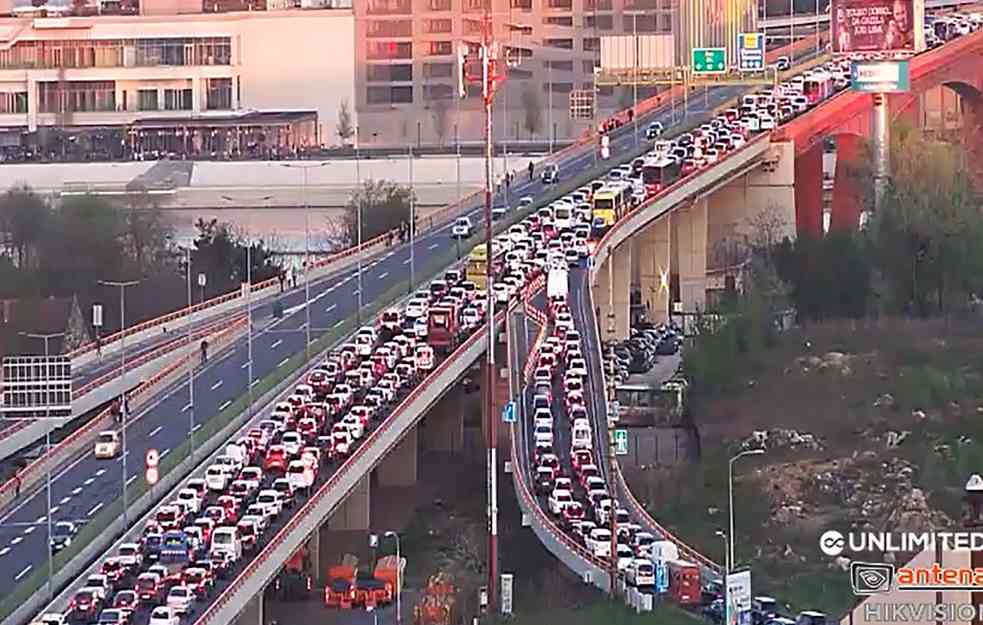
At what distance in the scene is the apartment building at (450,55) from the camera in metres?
75.0

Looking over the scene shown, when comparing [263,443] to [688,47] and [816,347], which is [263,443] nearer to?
[816,347]

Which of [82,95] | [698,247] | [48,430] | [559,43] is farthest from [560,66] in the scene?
[48,430]

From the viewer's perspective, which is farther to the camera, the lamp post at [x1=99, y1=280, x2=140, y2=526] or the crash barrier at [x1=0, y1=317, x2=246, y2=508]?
the crash barrier at [x1=0, y1=317, x2=246, y2=508]

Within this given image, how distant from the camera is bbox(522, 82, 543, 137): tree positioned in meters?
74.2

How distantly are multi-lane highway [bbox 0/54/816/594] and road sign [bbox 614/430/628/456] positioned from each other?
4.58m

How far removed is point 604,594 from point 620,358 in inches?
722

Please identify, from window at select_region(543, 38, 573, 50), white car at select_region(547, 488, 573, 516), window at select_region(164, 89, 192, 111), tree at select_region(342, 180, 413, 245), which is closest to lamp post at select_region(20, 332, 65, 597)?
white car at select_region(547, 488, 573, 516)

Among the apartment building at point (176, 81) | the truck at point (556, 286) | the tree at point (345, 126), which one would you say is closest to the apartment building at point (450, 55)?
the tree at point (345, 126)

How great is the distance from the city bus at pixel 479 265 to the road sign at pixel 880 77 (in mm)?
11413

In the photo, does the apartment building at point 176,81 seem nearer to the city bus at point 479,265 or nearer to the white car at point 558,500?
the city bus at point 479,265

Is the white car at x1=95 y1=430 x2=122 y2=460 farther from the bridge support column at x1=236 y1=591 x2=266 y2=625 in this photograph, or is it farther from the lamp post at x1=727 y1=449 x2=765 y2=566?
the lamp post at x1=727 y1=449 x2=765 y2=566

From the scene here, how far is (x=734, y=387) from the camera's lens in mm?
42906

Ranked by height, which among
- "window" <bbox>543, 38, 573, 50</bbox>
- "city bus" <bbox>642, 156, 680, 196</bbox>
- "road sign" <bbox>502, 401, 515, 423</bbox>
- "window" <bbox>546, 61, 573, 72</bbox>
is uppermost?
"window" <bbox>543, 38, 573, 50</bbox>

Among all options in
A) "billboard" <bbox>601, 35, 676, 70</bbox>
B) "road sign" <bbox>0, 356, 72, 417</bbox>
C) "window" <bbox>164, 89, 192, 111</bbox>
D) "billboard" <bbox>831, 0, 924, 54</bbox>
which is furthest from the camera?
"window" <bbox>164, 89, 192, 111</bbox>
